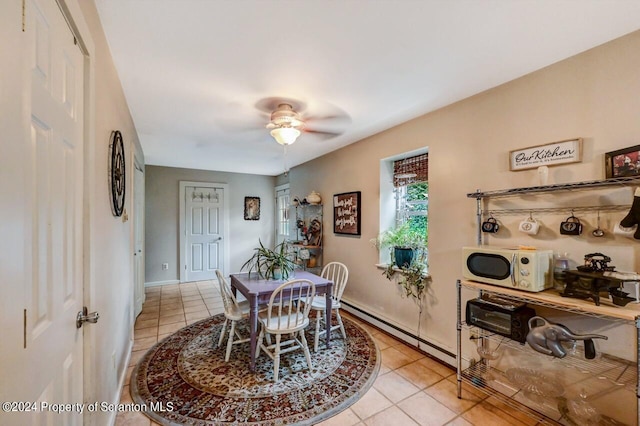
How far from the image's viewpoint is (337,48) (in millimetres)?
1688

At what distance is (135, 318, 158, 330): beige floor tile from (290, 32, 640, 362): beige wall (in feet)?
8.81

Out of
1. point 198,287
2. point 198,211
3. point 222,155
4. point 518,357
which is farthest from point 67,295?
point 198,211

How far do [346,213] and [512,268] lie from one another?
7.50 ft

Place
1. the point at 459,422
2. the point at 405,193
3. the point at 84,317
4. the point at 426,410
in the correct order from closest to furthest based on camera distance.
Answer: the point at 84,317
the point at 459,422
the point at 426,410
the point at 405,193

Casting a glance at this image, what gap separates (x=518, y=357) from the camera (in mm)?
2051

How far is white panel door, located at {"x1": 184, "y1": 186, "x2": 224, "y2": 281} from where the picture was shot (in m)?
5.71

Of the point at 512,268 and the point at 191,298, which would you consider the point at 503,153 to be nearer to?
the point at 512,268

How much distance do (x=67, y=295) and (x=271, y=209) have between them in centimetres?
561

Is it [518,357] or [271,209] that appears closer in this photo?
[518,357]

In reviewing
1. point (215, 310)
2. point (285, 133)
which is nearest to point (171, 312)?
point (215, 310)

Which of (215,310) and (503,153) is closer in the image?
(503,153)

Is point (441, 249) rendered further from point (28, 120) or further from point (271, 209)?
point (271, 209)

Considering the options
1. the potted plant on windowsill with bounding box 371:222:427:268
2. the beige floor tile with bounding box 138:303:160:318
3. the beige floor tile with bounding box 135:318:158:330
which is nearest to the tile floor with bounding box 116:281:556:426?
the beige floor tile with bounding box 135:318:158:330

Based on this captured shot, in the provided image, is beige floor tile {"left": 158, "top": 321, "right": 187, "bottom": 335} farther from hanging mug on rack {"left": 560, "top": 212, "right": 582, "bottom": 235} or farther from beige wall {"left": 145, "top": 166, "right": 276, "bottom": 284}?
hanging mug on rack {"left": 560, "top": 212, "right": 582, "bottom": 235}
